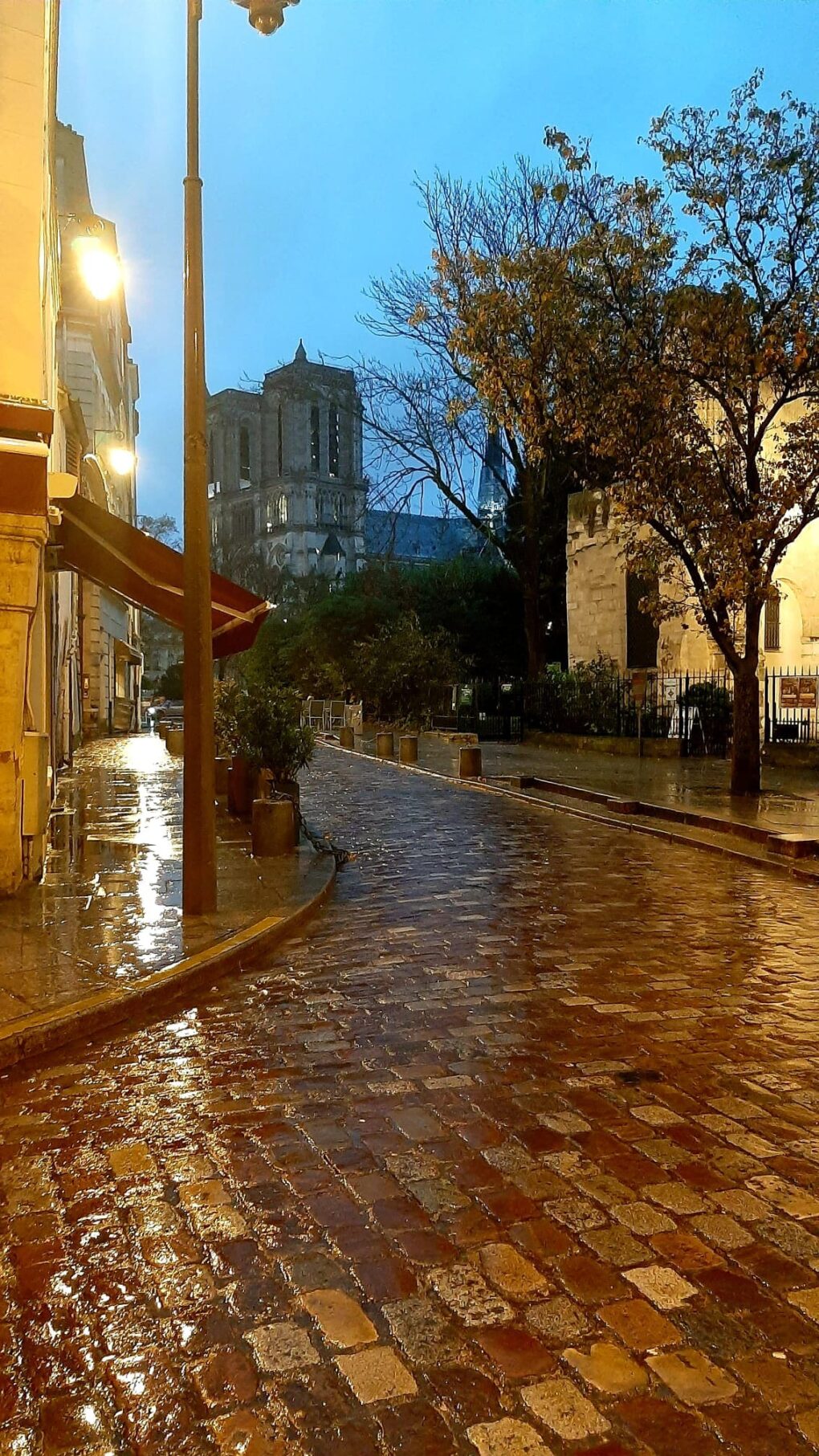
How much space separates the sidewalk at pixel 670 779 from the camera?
13.9 metres

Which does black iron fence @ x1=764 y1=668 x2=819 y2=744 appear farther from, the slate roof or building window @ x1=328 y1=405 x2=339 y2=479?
building window @ x1=328 y1=405 x2=339 y2=479

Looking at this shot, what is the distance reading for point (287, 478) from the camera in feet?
306

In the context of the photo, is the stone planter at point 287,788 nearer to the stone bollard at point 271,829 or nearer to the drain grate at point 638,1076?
the stone bollard at point 271,829

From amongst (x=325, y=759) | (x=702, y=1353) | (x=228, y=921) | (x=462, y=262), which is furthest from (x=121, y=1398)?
(x=325, y=759)

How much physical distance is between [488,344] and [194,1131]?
504 inches

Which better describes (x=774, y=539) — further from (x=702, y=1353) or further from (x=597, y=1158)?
(x=702, y=1353)

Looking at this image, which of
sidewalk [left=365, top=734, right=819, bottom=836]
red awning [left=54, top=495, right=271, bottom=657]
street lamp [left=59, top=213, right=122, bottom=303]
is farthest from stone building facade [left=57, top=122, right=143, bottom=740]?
red awning [left=54, top=495, right=271, bottom=657]

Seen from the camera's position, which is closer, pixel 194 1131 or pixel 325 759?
pixel 194 1131

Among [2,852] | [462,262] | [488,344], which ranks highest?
[462,262]

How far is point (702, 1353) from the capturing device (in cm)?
274

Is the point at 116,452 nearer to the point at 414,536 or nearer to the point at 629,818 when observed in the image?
the point at 629,818

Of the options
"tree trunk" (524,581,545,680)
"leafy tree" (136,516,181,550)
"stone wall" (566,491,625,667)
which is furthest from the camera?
"leafy tree" (136,516,181,550)

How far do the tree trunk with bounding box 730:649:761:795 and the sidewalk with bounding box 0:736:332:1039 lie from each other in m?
7.62

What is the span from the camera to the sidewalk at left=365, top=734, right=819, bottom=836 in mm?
13922
